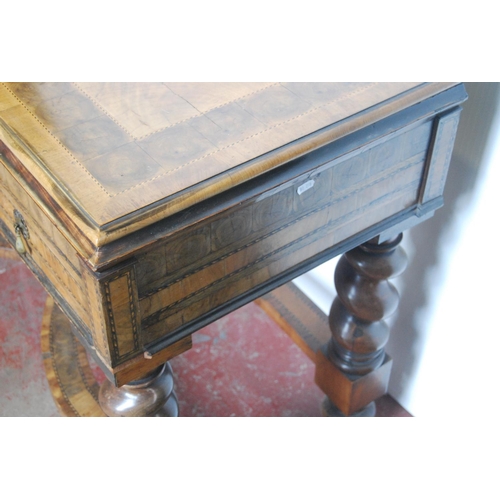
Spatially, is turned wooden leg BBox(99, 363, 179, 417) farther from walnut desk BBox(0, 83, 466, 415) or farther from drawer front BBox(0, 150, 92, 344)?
drawer front BBox(0, 150, 92, 344)

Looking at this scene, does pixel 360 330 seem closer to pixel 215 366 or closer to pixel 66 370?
pixel 215 366

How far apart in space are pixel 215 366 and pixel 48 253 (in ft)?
1.96

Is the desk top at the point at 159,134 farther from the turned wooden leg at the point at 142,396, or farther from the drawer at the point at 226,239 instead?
the turned wooden leg at the point at 142,396

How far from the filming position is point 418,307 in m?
1.18

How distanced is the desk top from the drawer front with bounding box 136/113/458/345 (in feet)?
0.13

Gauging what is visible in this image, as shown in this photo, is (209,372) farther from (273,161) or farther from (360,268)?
(273,161)

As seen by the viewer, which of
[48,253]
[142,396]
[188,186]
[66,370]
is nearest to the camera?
[188,186]

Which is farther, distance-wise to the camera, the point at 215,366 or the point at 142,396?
the point at 215,366

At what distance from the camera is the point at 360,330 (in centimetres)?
112

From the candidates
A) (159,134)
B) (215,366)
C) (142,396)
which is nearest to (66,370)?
(215,366)

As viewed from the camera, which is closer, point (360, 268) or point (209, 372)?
point (360, 268)

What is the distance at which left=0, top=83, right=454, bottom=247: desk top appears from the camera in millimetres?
668
